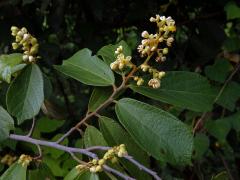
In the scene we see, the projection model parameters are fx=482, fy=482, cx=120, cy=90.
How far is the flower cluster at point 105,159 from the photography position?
79 cm

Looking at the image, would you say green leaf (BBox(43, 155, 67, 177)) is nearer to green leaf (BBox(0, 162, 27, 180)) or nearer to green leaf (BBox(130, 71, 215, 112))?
green leaf (BBox(0, 162, 27, 180))

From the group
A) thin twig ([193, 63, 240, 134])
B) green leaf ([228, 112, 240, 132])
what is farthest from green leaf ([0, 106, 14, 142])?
green leaf ([228, 112, 240, 132])

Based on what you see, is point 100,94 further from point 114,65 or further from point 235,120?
point 235,120

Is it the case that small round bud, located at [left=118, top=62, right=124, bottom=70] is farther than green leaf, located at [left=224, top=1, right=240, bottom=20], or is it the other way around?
green leaf, located at [left=224, top=1, right=240, bottom=20]

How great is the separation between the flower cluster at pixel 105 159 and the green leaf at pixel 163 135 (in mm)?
51

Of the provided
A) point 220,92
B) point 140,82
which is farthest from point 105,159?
point 220,92

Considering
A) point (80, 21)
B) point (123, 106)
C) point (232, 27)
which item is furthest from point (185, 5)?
point (123, 106)

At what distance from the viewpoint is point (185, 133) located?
0.85 meters

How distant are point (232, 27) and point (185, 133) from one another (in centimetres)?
124

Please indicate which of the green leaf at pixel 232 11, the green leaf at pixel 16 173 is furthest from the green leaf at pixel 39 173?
the green leaf at pixel 232 11

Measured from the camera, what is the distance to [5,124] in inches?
35.4

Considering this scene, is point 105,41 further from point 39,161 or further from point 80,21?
point 39,161

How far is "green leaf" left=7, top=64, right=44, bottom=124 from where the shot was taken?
878 mm

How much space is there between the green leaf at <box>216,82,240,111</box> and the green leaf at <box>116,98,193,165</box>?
0.74 m
